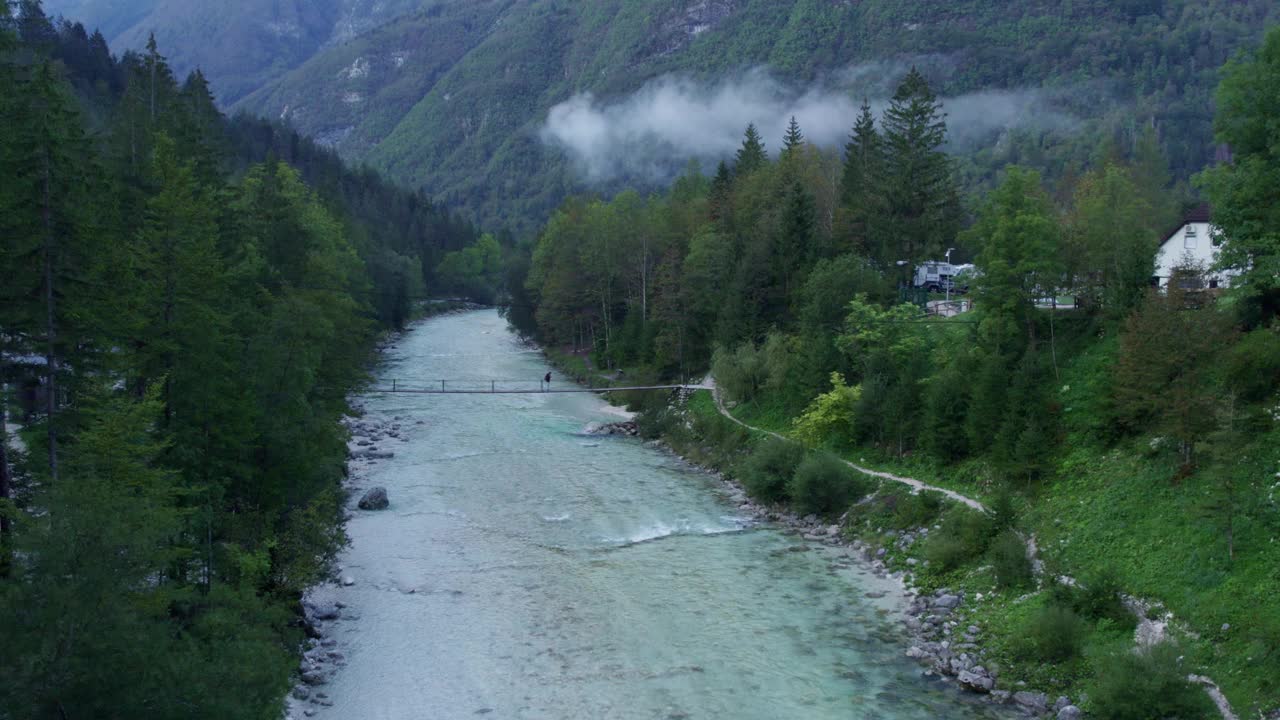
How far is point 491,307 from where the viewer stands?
449ft

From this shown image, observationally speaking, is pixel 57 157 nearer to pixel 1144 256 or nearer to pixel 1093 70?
pixel 1144 256

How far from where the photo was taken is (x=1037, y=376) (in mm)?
30891

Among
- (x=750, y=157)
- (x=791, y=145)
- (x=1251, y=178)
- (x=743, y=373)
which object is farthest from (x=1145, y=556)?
(x=750, y=157)

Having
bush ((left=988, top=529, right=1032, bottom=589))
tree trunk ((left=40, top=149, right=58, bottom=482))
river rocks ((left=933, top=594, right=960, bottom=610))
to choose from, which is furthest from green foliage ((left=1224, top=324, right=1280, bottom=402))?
tree trunk ((left=40, top=149, right=58, bottom=482))

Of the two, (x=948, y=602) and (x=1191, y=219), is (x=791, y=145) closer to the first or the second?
(x=1191, y=219)

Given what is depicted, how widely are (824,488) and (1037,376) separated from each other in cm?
851

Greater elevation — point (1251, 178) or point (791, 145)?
point (791, 145)

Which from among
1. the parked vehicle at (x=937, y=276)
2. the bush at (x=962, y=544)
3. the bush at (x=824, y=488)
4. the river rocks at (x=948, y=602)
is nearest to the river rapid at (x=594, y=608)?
the river rocks at (x=948, y=602)

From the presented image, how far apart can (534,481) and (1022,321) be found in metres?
21.2

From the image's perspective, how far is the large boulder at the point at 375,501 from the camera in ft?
113

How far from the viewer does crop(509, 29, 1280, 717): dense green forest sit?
67.1 feet

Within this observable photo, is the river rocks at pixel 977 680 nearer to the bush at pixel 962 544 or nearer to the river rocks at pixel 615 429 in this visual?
the bush at pixel 962 544

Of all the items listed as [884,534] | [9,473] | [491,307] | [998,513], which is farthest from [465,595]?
[491,307]

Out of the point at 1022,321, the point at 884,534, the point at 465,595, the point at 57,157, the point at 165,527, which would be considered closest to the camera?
the point at 165,527
